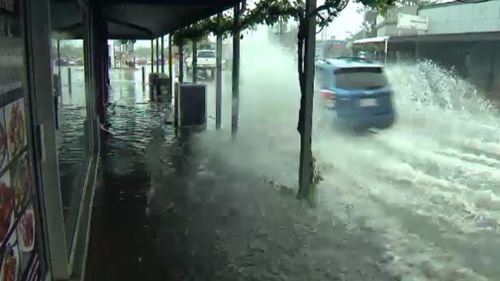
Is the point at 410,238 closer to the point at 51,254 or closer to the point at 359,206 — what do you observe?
the point at 359,206

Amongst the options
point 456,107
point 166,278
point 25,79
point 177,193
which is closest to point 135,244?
point 166,278

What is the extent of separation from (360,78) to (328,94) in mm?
829

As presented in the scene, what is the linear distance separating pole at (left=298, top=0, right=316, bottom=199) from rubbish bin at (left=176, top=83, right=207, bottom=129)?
7086 mm

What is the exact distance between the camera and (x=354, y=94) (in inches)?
476

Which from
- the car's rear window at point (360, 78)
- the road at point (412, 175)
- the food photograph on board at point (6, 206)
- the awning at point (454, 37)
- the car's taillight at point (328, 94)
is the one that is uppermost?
the awning at point (454, 37)

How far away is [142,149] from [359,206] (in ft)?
17.0

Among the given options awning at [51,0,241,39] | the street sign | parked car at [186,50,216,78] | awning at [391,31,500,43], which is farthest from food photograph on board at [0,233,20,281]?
parked car at [186,50,216,78]

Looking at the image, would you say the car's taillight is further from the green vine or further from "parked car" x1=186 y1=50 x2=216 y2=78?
"parked car" x1=186 y1=50 x2=216 y2=78

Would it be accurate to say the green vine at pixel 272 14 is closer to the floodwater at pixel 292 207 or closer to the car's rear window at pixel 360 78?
the floodwater at pixel 292 207

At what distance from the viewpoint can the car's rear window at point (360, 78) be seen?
12143mm

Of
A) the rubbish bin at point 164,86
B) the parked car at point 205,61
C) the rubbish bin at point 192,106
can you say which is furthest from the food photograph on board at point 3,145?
the parked car at point 205,61

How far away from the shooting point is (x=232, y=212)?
6.51m

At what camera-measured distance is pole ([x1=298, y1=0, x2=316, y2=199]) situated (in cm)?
679

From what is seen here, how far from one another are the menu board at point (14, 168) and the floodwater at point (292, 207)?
6.16 feet
